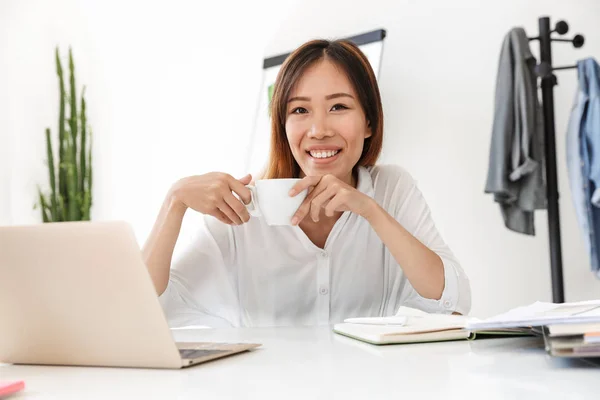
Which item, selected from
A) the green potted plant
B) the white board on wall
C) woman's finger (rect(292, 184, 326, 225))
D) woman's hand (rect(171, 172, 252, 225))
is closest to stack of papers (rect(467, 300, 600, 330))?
woman's finger (rect(292, 184, 326, 225))

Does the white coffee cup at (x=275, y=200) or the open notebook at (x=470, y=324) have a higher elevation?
the white coffee cup at (x=275, y=200)

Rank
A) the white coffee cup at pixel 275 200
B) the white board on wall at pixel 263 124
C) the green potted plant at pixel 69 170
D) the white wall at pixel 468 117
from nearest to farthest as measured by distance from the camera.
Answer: the white coffee cup at pixel 275 200, the white wall at pixel 468 117, the white board on wall at pixel 263 124, the green potted plant at pixel 69 170

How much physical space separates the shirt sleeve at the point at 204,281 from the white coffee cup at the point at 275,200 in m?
0.42

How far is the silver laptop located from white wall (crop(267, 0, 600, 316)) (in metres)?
2.28

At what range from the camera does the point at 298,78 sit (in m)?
1.69

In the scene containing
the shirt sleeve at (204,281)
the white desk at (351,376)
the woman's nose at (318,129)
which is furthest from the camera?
the woman's nose at (318,129)

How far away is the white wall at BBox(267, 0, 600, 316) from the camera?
9.23 ft

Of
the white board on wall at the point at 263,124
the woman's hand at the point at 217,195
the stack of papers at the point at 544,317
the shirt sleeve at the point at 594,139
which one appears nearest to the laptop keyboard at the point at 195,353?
the stack of papers at the point at 544,317

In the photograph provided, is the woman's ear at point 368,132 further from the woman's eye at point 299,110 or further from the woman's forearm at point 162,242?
the woman's forearm at point 162,242

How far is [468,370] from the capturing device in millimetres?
700

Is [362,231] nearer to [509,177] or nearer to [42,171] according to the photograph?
[509,177]

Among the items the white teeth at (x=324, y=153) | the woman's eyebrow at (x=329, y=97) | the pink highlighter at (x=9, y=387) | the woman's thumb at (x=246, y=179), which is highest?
the woman's eyebrow at (x=329, y=97)

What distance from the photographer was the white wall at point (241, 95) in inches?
115

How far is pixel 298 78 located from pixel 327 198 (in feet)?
1.63
